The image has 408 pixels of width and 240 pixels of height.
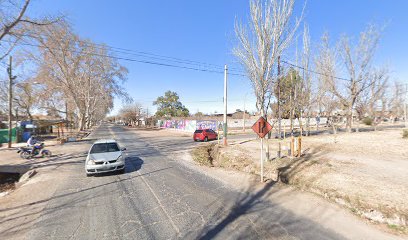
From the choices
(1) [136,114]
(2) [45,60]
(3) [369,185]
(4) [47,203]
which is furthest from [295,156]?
(1) [136,114]

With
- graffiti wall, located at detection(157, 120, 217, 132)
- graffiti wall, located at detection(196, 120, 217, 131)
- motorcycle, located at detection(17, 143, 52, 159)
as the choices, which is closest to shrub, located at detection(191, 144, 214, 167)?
motorcycle, located at detection(17, 143, 52, 159)

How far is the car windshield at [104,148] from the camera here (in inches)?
364

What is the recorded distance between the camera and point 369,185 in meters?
6.20

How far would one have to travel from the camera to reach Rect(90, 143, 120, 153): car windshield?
9234 mm

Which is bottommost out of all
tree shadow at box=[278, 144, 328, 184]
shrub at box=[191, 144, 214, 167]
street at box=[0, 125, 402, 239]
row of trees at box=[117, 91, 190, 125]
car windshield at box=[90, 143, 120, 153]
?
shrub at box=[191, 144, 214, 167]

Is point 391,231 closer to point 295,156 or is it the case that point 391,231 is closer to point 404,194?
point 404,194

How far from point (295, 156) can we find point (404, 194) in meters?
5.49

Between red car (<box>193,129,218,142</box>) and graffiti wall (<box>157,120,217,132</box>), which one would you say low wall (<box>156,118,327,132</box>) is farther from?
red car (<box>193,129,218,142</box>)

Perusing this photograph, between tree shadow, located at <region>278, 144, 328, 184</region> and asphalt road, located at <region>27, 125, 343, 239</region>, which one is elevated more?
tree shadow, located at <region>278, 144, 328, 184</region>

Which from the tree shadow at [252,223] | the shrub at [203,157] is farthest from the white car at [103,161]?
the tree shadow at [252,223]

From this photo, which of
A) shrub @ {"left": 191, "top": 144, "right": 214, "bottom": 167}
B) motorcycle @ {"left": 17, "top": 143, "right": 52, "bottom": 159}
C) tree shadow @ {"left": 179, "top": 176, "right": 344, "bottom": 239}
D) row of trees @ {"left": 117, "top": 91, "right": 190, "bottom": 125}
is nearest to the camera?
tree shadow @ {"left": 179, "top": 176, "right": 344, "bottom": 239}

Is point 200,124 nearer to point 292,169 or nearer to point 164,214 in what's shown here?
point 292,169

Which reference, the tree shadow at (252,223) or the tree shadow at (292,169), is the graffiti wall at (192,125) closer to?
the tree shadow at (292,169)

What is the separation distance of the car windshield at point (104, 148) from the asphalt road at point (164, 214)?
6.11 ft
